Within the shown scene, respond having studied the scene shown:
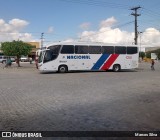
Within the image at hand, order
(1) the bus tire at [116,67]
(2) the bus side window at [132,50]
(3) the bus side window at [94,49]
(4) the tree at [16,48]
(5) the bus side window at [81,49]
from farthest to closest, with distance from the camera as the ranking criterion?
1. (4) the tree at [16,48]
2. (2) the bus side window at [132,50]
3. (1) the bus tire at [116,67]
4. (3) the bus side window at [94,49]
5. (5) the bus side window at [81,49]

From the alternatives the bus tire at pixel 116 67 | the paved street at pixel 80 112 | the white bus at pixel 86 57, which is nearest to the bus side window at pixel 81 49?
the white bus at pixel 86 57

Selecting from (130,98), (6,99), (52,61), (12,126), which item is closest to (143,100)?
(130,98)

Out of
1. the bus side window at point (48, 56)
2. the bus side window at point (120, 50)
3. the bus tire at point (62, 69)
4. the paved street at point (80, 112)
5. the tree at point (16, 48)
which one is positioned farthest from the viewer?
the tree at point (16, 48)

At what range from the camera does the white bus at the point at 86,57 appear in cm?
3098

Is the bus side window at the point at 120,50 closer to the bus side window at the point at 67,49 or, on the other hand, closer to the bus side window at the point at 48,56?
the bus side window at the point at 67,49

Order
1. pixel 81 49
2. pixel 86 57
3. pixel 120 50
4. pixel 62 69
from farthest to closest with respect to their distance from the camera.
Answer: pixel 120 50
pixel 86 57
pixel 81 49
pixel 62 69

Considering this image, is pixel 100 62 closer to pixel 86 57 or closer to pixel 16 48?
pixel 86 57

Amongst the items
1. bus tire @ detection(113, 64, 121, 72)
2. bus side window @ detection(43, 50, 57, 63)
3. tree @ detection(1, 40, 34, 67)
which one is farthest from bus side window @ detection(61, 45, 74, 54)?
tree @ detection(1, 40, 34, 67)

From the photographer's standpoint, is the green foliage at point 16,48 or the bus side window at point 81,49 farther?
the green foliage at point 16,48

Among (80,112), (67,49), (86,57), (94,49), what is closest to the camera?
(80,112)

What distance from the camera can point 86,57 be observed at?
107 feet

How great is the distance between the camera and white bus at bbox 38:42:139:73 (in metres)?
31.0

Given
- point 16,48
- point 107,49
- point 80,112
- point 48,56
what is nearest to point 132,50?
point 107,49

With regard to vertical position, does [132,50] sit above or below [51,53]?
above
